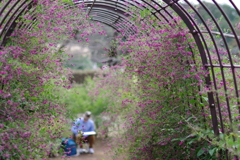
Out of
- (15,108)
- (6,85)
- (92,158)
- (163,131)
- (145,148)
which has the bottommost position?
(92,158)

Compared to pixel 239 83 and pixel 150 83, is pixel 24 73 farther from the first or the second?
pixel 239 83

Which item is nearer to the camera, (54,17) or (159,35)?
(54,17)

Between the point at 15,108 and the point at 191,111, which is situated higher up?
the point at 15,108

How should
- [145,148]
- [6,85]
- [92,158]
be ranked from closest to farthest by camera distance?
1. [6,85]
2. [145,148]
3. [92,158]

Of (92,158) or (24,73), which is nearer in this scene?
(24,73)

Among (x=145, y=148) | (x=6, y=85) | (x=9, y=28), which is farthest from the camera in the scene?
(x=145, y=148)

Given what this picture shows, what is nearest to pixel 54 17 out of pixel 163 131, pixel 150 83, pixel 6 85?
pixel 6 85

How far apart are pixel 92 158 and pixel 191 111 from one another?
4491 mm

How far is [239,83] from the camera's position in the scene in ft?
11.2

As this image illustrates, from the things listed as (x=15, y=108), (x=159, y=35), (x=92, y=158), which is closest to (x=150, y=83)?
(x=159, y=35)

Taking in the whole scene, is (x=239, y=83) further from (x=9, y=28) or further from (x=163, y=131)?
(x=9, y=28)

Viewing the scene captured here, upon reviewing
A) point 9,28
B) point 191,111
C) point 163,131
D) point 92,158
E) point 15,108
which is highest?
point 9,28

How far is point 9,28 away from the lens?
3.27 metres

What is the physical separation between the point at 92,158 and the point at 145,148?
373 centimetres
